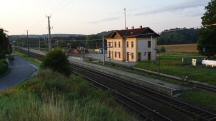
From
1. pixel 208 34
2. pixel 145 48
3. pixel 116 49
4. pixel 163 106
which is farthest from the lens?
pixel 116 49

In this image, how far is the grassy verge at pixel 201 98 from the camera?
2676cm

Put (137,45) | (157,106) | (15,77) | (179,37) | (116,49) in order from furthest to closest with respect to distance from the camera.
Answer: (179,37), (116,49), (137,45), (15,77), (157,106)

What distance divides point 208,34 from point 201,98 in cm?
3430

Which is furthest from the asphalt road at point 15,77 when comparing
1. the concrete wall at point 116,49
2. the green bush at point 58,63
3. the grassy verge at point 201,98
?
the concrete wall at point 116,49

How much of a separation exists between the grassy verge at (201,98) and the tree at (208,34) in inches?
1227

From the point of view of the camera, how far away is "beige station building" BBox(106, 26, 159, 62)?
2852 inches

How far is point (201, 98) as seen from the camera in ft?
95.0

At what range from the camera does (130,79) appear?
44.1 m

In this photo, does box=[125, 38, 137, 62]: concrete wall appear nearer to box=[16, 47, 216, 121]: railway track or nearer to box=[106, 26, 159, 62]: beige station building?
box=[106, 26, 159, 62]: beige station building

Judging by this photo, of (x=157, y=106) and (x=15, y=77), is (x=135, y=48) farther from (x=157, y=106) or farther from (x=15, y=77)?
(x=157, y=106)

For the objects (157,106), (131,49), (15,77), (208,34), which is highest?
(208,34)

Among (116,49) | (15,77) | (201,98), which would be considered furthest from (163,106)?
(116,49)

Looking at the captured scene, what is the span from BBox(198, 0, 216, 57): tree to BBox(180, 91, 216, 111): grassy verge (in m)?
31.2

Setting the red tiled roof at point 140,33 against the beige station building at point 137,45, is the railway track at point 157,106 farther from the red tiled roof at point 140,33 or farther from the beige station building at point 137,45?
the red tiled roof at point 140,33
